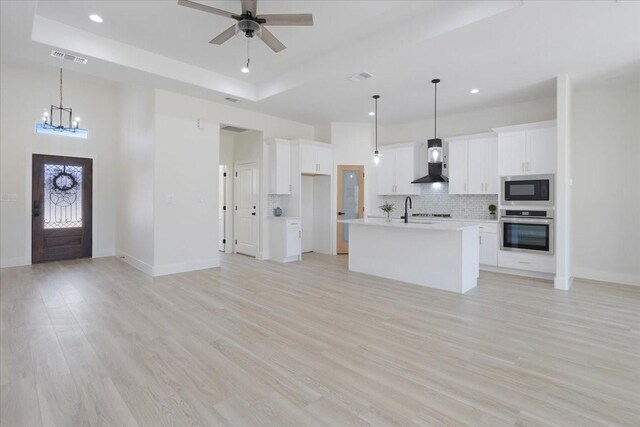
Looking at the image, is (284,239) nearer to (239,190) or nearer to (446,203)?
(239,190)

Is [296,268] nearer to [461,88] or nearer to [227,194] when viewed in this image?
[227,194]

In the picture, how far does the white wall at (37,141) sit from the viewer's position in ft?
19.6

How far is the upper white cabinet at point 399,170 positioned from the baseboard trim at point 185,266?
13.1 ft

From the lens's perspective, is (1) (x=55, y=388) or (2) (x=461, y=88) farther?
(2) (x=461, y=88)

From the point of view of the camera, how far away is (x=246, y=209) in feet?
24.1

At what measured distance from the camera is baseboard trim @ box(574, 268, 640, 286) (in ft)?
15.9

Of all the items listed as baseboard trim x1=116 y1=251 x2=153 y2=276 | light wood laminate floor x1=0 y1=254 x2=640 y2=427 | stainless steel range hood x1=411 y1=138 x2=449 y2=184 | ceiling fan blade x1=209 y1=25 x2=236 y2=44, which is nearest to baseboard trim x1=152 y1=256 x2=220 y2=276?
baseboard trim x1=116 y1=251 x2=153 y2=276

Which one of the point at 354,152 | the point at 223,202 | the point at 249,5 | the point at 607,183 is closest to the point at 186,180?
the point at 223,202

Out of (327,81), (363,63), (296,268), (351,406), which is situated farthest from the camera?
(296,268)

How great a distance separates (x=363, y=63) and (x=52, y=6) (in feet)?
11.5

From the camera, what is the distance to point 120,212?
701 centimetres

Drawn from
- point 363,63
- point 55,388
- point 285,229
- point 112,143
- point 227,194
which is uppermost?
point 363,63

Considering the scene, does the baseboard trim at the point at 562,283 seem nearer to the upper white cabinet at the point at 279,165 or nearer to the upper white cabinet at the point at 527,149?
the upper white cabinet at the point at 527,149

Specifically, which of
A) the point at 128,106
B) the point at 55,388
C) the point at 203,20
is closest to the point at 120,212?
the point at 128,106
